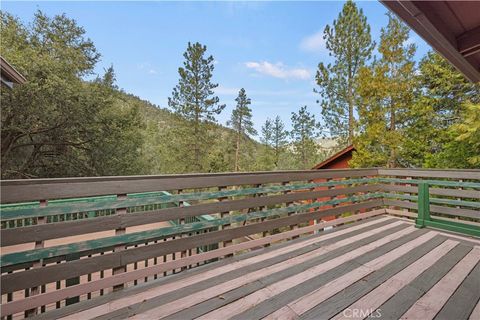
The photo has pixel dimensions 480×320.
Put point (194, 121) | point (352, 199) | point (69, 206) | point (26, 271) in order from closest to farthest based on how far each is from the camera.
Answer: point (26, 271) → point (69, 206) → point (352, 199) → point (194, 121)

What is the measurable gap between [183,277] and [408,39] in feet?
31.2

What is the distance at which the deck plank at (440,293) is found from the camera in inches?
60.4

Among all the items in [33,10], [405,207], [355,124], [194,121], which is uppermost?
[33,10]

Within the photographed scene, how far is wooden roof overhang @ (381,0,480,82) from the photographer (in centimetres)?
151

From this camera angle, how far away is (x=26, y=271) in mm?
1489

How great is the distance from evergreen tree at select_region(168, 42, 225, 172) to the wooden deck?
1626 cm

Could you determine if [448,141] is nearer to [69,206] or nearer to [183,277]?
[183,277]

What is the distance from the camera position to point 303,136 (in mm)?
23875

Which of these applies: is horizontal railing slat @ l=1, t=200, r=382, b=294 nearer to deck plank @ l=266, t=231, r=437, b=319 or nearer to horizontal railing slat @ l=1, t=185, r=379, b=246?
horizontal railing slat @ l=1, t=185, r=379, b=246

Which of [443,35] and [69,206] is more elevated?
[443,35]

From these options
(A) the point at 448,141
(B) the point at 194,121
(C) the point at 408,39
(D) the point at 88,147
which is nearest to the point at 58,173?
(D) the point at 88,147

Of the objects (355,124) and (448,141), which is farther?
(355,124)

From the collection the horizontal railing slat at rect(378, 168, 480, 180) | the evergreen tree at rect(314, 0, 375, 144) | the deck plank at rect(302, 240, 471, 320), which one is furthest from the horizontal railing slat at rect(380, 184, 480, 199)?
the evergreen tree at rect(314, 0, 375, 144)

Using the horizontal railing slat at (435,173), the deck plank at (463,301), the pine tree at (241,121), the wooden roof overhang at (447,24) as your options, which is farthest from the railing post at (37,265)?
the pine tree at (241,121)
